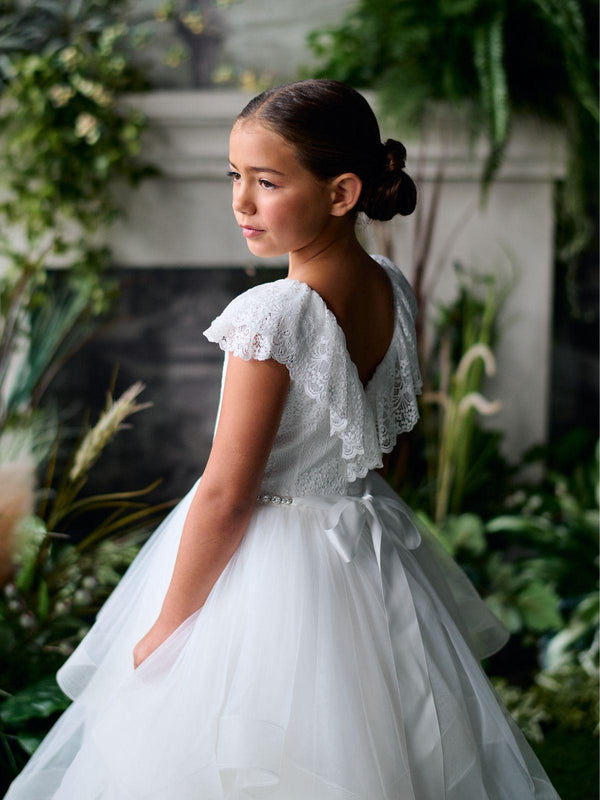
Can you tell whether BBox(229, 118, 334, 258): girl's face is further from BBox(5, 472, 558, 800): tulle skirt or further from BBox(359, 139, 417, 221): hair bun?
BBox(5, 472, 558, 800): tulle skirt

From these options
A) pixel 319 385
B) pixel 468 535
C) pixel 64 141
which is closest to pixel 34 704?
pixel 319 385

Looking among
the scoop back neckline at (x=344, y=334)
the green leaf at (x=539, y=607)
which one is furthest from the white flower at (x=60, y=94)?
the green leaf at (x=539, y=607)

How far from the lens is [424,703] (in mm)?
1003

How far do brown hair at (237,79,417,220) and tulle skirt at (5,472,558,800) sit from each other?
0.46 m

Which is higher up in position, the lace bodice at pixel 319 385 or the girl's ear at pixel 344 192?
the girl's ear at pixel 344 192

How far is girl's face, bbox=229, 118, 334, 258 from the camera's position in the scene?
997mm

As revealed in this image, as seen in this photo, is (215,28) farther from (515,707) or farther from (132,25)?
(515,707)

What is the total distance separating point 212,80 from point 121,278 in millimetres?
766

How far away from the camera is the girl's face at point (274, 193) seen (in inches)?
39.2

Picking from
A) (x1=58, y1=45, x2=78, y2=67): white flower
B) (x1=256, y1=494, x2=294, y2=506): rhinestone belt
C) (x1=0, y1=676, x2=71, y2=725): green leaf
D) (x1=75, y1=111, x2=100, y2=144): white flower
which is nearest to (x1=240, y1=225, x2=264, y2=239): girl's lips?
(x1=256, y1=494, x2=294, y2=506): rhinestone belt

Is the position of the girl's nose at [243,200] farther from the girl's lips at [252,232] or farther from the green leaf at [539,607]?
the green leaf at [539,607]

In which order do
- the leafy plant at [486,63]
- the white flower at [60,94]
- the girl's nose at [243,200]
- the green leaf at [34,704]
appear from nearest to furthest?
the girl's nose at [243,200] < the green leaf at [34,704] < the leafy plant at [486,63] < the white flower at [60,94]

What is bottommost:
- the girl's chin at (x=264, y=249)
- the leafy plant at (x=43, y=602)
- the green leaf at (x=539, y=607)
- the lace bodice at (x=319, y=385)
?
the green leaf at (x=539, y=607)

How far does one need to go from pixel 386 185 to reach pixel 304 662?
0.65 meters
